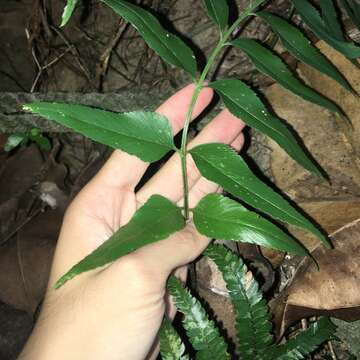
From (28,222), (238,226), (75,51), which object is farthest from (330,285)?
(75,51)

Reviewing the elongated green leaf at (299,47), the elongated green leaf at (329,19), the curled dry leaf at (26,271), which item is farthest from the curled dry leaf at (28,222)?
the elongated green leaf at (329,19)

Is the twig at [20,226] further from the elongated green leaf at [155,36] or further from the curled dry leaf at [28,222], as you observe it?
the elongated green leaf at [155,36]

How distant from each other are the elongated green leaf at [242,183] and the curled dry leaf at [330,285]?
2.19 ft

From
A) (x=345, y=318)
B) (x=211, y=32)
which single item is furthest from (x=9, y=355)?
(x=211, y=32)

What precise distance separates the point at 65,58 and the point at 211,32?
3.53ft

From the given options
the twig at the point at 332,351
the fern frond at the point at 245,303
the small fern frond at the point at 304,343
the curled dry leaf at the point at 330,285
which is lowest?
the twig at the point at 332,351

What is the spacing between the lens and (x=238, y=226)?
114 cm

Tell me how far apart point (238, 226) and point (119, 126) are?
0.41 metres

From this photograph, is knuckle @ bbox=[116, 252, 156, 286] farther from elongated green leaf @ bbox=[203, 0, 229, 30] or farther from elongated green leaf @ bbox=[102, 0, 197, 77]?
elongated green leaf @ bbox=[203, 0, 229, 30]

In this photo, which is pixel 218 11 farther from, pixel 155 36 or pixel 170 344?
pixel 170 344

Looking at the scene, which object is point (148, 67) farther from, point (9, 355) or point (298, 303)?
point (9, 355)

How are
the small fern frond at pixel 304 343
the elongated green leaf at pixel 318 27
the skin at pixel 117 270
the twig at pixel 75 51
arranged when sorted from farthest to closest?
the twig at pixel 75 51, the small fern frond at pixel 304 343, the elongated green leaf at pixel 318 27, the skin at pixel 117 270

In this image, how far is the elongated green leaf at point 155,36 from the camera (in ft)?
4.14

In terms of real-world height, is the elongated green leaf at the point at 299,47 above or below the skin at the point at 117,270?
above
